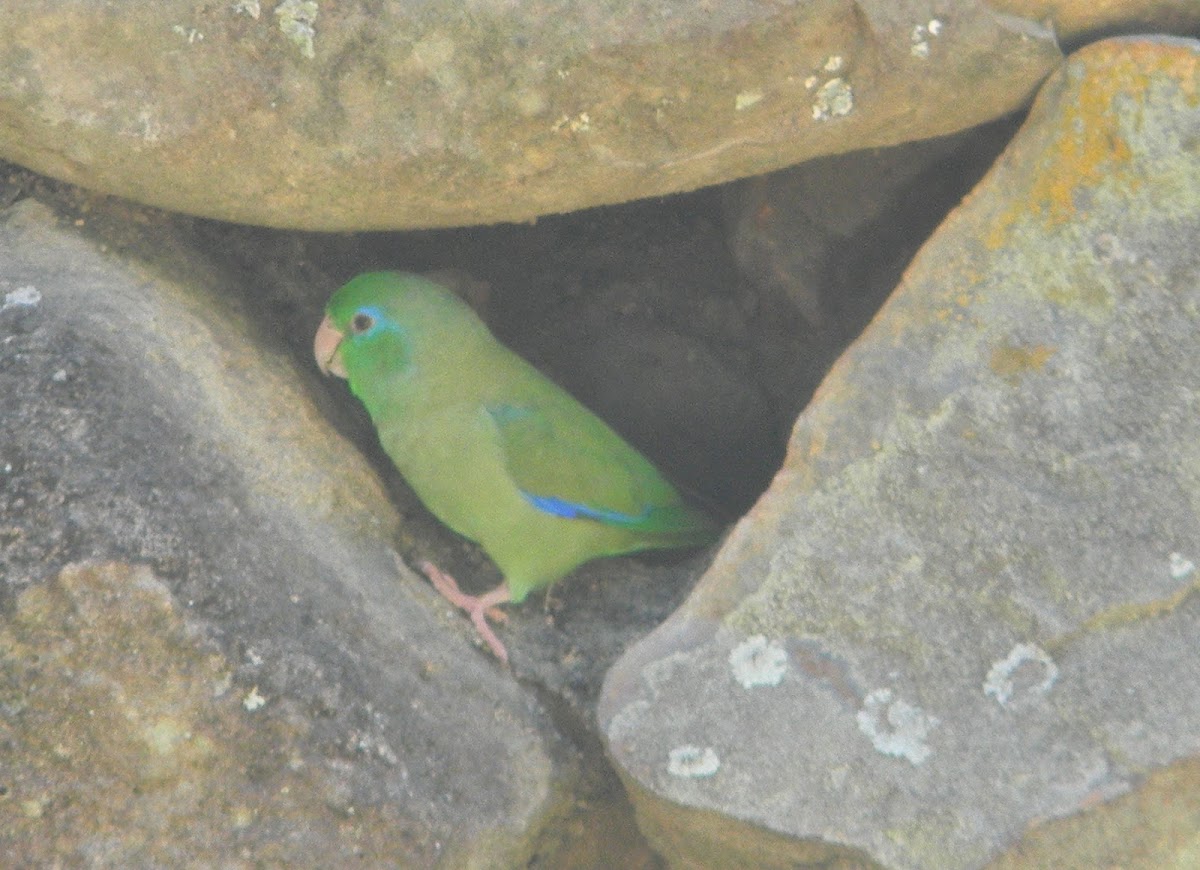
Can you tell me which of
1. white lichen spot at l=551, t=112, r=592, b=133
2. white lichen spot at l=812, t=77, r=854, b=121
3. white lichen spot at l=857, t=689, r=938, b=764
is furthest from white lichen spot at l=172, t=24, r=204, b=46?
white lichen spot at l=857, t=689, r=938, b=764

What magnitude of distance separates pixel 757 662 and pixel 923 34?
128 cm

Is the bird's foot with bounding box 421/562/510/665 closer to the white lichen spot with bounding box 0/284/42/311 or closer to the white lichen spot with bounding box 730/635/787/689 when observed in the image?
the white lichen spot with bounding box 730/635/787/689

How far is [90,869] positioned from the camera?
2.21m

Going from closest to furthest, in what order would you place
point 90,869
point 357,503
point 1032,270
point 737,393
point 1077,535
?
point 90,869, point 1077,535, point 1032,270, point 357,503, point 737,393

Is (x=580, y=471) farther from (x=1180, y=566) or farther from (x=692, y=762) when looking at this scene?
(x=1180, y=566)

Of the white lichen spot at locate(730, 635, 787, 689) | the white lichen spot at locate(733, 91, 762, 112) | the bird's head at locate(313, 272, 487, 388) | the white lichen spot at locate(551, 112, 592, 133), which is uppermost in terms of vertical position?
the white lichen spot at locate(551, 112, 592, 133)

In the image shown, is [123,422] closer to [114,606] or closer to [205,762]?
[114,606]

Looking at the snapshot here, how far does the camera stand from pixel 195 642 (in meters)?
2.30

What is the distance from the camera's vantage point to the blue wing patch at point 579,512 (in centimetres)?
325

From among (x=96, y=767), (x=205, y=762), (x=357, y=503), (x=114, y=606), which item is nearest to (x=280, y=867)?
(x=205, y=762)

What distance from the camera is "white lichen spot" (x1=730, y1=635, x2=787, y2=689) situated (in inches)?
94.1

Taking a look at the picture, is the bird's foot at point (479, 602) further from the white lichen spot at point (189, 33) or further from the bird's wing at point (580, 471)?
the white lichen spot at point (189, 33)

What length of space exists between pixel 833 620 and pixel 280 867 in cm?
115

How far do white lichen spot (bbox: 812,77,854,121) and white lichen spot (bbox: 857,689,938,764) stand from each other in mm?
1165
